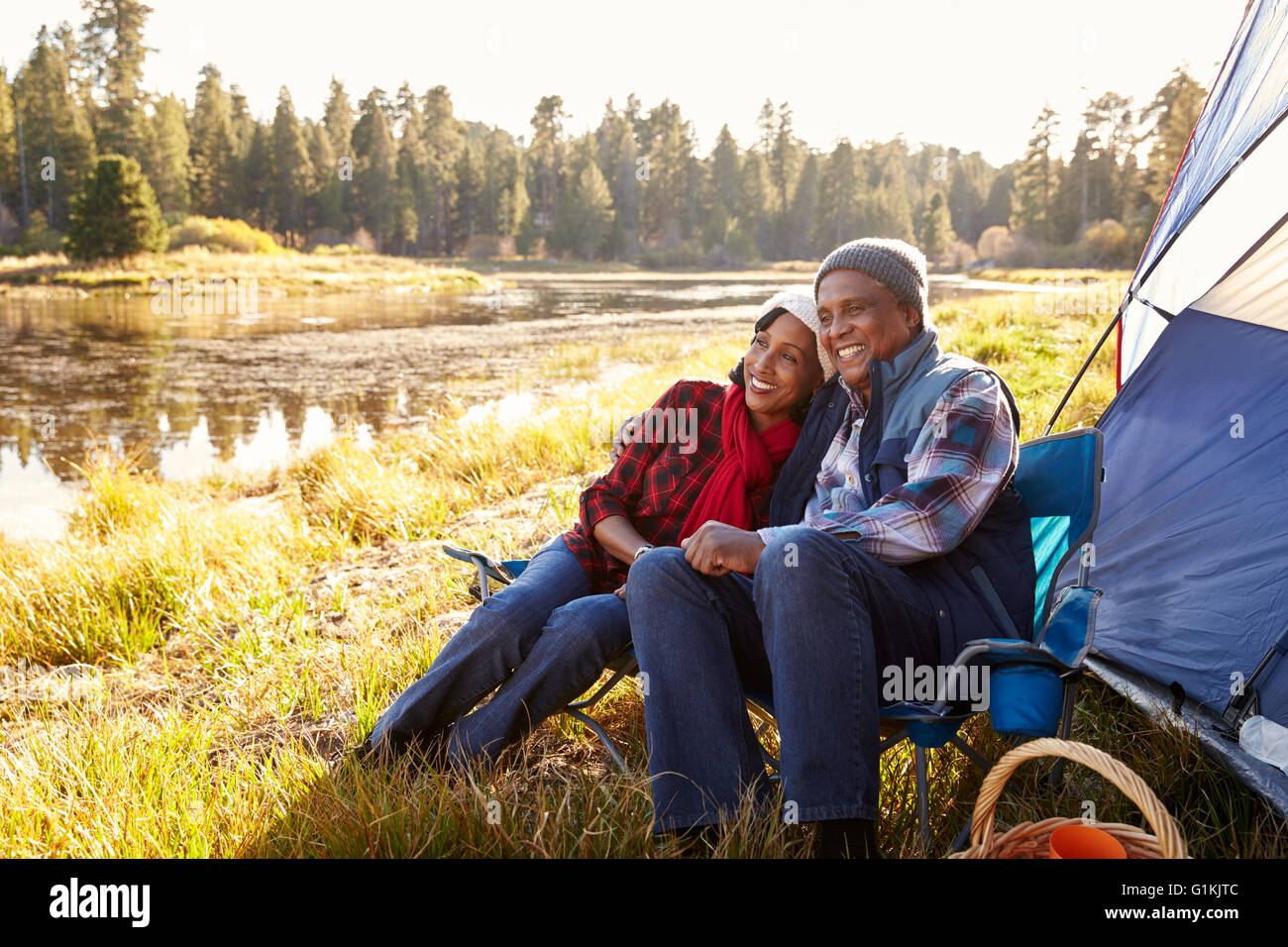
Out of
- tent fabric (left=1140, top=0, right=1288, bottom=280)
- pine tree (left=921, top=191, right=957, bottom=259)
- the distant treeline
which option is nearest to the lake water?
tent fabric (left=1140, top=0, right=1288, bottom=280)

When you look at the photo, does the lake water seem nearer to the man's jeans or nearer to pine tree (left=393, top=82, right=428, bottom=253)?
the man's jeans

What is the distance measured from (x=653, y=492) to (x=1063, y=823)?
1.41 metres

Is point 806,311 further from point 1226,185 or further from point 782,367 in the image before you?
point 1226,185

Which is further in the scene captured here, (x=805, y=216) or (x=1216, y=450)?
(x=805, y=216)

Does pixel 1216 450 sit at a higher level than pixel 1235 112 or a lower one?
lower

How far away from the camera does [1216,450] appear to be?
288 centimetres

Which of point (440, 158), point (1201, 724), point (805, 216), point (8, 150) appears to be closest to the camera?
point (1201, 724)

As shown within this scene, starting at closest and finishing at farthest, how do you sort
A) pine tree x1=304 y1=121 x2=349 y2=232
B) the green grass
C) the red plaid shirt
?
the green grass, the red plaid shirt, pine tree x1=304 y1=121 x2=349 y2=232

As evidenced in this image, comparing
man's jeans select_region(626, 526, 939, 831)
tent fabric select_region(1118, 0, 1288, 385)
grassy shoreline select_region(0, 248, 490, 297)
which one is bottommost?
man's jeans select_region(626, 526, 939, 831)

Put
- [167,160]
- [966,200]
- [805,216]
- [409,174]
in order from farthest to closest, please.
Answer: [966,200] → [805,216] → [409,174] → [167,160]

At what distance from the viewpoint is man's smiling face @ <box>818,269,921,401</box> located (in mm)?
2346

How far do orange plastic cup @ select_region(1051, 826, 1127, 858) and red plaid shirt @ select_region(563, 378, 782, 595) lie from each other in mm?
1182

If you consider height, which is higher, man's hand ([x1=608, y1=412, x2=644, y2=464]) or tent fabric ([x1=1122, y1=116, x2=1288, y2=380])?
tent fabric ([x1=1122, y1=116, x2=1288, y2=380])

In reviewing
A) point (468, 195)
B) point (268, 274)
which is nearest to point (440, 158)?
point (468, 195)
